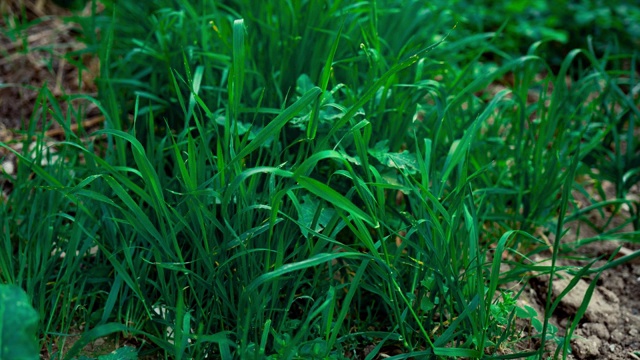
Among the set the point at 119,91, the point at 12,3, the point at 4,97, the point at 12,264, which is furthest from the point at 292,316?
the point at 12,3

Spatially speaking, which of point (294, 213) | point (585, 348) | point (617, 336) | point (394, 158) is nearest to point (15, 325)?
point (294, 213)

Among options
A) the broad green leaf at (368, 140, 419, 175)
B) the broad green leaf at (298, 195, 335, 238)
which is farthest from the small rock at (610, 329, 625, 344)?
the broad green leaf at (298, 195, 335, 238)

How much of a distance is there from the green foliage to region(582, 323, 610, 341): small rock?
4.43ft

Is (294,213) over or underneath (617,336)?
over

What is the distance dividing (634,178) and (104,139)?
5.84 feet

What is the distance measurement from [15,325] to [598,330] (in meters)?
1.40

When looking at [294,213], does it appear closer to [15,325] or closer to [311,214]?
[311,214]

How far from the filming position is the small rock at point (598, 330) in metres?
1.89

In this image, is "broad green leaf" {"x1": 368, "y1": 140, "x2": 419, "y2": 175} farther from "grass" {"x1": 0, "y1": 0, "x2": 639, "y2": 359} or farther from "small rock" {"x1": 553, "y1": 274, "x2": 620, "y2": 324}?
"small rock" {"x1": 553, "y1": 274, "x2": 620, "y2": 324}

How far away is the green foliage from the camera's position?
3.97ft

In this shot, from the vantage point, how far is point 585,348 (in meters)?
1.83

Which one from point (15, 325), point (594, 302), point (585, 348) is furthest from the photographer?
point (594, 302)

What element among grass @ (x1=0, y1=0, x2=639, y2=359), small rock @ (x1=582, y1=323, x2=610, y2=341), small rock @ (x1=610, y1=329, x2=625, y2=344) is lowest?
small rock @ (x1=610, y1=329, x2=625, y2=344)

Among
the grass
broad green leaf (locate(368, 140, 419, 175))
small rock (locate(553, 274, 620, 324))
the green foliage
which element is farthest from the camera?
small rock (locate(553, 274, 620, 324))
